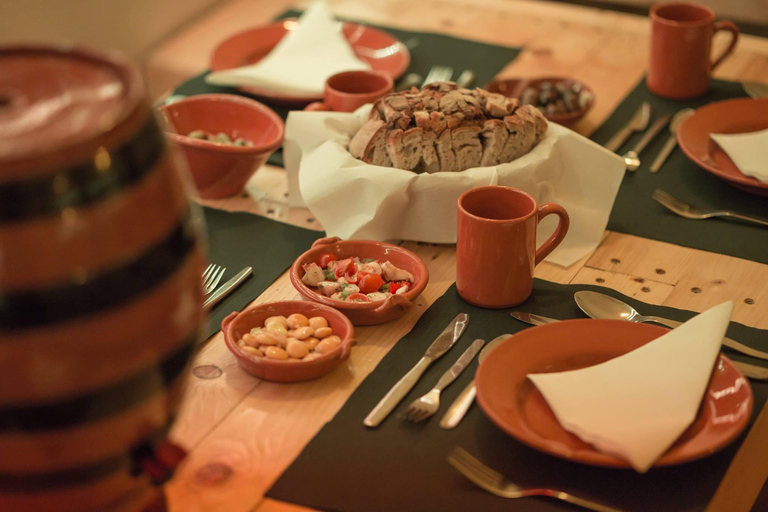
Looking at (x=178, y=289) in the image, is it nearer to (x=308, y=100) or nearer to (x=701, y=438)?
(x=701, y=438)

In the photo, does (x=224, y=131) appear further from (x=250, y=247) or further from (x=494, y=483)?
(x=494, y=483)

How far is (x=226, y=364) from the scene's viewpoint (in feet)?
3.01

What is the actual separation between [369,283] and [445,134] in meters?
0.25

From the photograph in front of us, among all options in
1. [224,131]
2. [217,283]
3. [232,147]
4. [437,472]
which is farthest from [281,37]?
[437,472]

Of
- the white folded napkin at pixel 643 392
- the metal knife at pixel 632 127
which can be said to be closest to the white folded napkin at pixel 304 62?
the metal knife at pixel 632 127

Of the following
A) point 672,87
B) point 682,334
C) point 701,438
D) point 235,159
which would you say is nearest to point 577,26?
point 672,87

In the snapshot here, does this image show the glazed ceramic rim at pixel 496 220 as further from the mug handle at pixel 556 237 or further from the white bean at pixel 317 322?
the white bean at pixel 317 322

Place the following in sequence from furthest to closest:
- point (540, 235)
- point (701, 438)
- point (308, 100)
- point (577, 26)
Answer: point (577, 26)
point (308, 100)
point (540, 235)
point (701, 438)

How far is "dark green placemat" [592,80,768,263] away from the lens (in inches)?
45.4

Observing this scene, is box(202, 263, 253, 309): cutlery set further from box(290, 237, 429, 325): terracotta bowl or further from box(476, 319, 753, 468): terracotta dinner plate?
box(476, 319, 753, 468): terracotta dinner plate

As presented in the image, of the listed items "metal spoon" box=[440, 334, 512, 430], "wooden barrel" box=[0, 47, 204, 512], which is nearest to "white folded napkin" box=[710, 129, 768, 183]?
"metal spoon" box=[440, 334, 512, 430]

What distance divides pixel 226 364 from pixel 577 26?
4.29 feet

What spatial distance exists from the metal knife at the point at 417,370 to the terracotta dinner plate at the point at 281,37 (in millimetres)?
754

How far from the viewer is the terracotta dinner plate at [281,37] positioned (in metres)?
1.65
